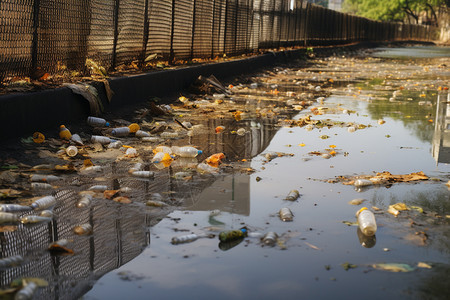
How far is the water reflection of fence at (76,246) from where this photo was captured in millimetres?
2822

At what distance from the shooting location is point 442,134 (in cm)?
736

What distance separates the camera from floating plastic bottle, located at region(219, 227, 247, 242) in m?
3.42

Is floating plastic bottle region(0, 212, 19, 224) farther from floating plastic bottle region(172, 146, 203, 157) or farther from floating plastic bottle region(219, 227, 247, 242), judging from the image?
floating plastic bottle region(172, 146, 203, 157)

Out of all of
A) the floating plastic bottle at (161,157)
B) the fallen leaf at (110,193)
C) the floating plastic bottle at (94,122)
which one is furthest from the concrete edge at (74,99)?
the fallen leaf at (110,193)

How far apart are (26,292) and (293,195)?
86.2 inches

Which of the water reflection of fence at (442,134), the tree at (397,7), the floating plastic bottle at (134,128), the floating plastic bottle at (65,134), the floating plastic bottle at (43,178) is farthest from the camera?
the tree at (397,7)

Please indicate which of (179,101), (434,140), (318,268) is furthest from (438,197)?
(179,101)

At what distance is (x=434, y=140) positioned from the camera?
6.89m

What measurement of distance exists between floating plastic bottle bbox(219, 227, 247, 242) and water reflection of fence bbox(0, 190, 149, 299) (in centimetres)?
40

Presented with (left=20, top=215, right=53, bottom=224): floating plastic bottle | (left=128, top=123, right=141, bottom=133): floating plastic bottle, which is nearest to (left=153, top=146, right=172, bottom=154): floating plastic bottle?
(left=128, top=123, right=141, bottom=133): floating plastic bottle

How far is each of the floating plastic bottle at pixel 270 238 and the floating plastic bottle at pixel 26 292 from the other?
125 cm

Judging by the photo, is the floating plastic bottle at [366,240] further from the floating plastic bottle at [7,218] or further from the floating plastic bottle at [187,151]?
the floating plastic bottle at [187,151]

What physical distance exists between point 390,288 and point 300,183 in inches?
81.7

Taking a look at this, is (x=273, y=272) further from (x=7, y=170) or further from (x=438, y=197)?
(x=7, y=170)
